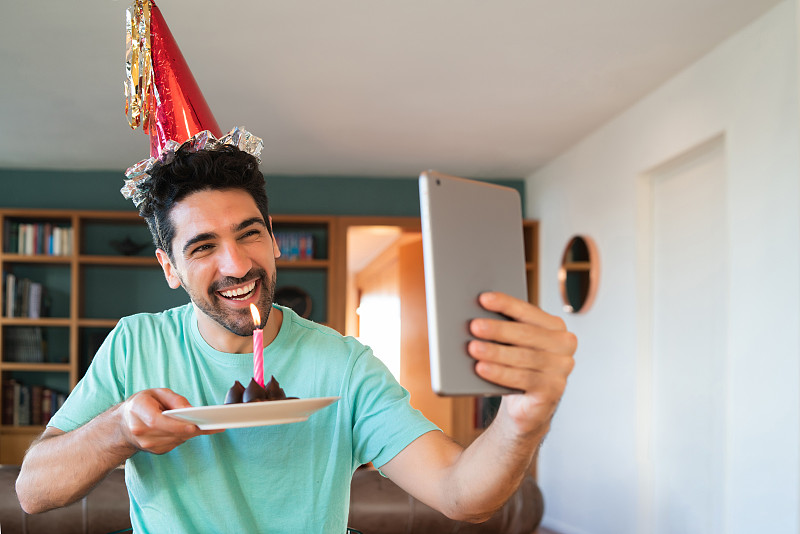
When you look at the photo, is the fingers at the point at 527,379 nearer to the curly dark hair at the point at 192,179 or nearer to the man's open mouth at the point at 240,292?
the man's open mouth at the point at 240,292

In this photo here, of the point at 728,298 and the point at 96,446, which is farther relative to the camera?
the point at 728,298

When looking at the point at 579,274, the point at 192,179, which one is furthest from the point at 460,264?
the point at 579,274

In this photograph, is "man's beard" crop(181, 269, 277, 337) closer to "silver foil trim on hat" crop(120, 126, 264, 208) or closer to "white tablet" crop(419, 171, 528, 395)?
"silver foil trim on hat" crop(120, 126, 264, 208)

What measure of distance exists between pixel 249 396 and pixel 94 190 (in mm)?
5647

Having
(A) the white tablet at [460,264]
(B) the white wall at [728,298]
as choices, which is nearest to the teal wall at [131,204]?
(B) the white wall at [728,298]

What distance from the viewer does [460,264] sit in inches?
30.9

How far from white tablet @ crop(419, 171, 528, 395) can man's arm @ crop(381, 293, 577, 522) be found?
0.05 feet

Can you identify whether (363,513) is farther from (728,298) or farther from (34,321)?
(34,321)

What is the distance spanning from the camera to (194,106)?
5.25ft

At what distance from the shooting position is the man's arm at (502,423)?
78 cm

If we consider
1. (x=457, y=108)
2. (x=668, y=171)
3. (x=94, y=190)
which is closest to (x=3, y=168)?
(x=94, y=190)

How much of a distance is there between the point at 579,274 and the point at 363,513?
3136 mm

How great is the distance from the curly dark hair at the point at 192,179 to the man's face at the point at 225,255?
16 millimetres

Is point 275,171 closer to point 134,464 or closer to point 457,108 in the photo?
point 457,108
